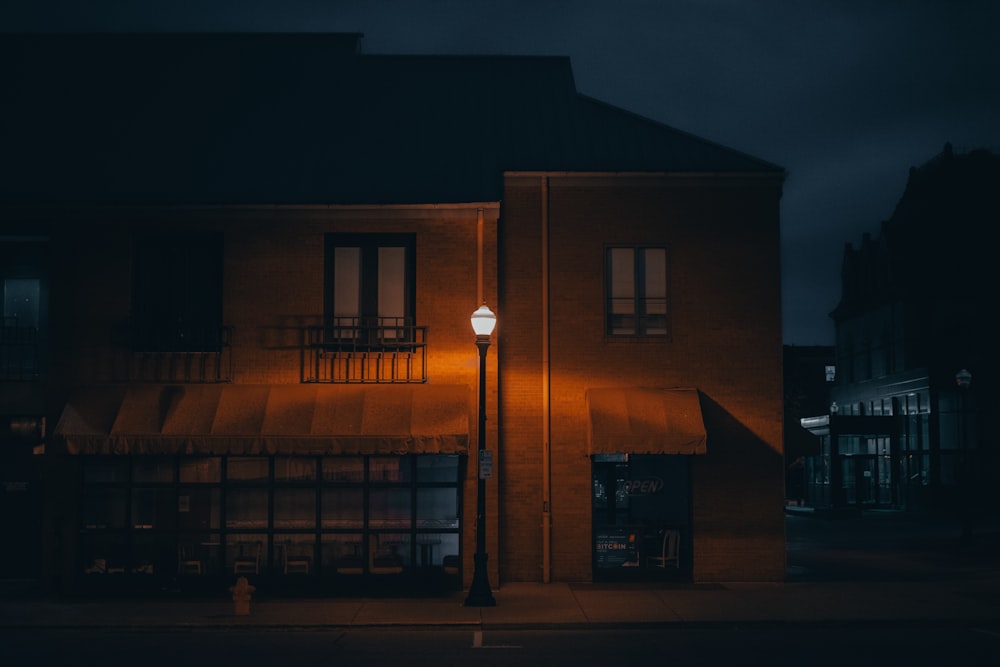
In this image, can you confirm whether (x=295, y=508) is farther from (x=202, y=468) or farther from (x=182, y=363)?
(x=182, y=363)

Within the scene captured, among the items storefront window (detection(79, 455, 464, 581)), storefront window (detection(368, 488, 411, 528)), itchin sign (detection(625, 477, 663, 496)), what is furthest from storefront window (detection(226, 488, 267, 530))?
itchin sign (detection(625, 477, 663, 496))

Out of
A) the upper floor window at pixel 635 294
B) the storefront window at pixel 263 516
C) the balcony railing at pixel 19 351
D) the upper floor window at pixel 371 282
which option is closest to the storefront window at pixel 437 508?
the storefront window at pixel 263 516

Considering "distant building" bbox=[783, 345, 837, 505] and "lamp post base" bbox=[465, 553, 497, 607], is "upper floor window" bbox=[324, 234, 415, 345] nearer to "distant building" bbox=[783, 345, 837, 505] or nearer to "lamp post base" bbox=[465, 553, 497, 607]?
"lamp post base" bbox=[465, 553, 497, 607]

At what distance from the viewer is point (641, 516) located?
20859mm

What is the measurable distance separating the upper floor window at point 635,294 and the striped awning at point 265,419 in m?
3.35

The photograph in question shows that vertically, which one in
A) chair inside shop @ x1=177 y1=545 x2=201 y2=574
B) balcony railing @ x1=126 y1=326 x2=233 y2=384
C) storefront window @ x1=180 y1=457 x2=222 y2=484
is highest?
balcony railing @ x1=126 y1=326 x2=233 y2=384

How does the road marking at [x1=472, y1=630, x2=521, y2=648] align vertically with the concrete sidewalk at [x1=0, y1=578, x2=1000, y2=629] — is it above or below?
below

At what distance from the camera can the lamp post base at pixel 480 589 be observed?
1809 centimetres

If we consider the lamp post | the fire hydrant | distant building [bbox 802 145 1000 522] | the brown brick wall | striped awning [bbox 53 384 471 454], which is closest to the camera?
the fire hydrant

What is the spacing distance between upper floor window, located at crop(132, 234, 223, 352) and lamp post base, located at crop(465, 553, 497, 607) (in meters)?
6.10

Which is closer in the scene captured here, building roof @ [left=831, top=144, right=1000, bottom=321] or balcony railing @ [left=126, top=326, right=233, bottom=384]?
balcony railing @ [left=126, top=326, right=233, bottom=384]

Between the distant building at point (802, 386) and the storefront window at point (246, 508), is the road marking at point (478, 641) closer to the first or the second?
the storefront window at point (246, 508)

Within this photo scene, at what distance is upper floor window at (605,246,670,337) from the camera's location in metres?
21.1

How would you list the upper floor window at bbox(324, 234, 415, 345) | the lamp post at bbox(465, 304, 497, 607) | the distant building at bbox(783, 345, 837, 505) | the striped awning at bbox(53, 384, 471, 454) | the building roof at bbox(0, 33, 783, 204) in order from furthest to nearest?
the distant building at bbox(783, 345, 837, 505) < the building roof at bbox(0, 33, 783, 204) < the upper floor window at bbox(324, 234, 415, 345) < the striped awning at bbox(53, 384, 471, 454) < the lamp post at bbox(465, 304, 497, 607)
